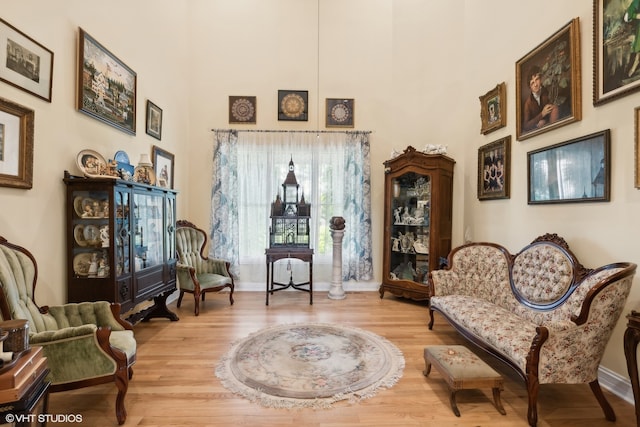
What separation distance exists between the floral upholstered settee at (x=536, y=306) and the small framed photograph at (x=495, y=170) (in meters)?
0.76

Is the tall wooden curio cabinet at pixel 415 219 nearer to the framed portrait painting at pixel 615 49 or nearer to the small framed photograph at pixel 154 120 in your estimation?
the framed portrait painting at pixel 615 49

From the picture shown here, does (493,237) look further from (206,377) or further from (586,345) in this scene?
(206,377)

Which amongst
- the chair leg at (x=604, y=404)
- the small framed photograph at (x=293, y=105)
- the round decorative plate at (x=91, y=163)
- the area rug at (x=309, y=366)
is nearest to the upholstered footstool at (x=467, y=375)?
the area rug at (x=309, y=366)

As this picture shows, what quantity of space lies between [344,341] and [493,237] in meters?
2.29

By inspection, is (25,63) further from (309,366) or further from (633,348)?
(633,348)

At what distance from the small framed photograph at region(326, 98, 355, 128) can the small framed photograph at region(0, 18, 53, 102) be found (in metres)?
3.36

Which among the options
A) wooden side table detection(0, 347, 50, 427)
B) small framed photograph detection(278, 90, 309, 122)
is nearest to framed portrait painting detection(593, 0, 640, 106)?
small framed photograph detection(278, 90, 309, 122)

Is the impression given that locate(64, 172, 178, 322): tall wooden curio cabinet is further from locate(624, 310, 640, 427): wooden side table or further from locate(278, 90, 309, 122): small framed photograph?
locate(624, 310, 640, 427): wooden side table

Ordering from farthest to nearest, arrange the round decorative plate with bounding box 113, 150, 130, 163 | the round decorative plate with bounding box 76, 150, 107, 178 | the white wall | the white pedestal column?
1. the white pedestal column
2. the round decorative plate with bounding box 113, 150, 130, 163
3. the round decorative plate with bounding box 76, 150, 107, 178
4. the white wall

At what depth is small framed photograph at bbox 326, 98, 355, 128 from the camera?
4.61m

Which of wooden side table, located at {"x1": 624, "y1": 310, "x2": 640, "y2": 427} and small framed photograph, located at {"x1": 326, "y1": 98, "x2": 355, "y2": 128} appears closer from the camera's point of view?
wooden side table, located at {"x1": 624, "y1": 310, "x2": 640, "y2": 427}

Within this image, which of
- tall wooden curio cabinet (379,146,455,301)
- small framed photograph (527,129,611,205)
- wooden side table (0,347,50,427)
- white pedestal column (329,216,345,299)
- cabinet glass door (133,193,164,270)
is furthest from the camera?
white pedestal column (329,216,345,299)

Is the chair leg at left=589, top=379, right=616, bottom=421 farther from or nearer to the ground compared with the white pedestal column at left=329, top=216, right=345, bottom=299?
nearer to the ground

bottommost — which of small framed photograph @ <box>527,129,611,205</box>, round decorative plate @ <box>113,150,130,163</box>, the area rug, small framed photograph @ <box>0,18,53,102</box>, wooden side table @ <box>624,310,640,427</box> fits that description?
the area rug
